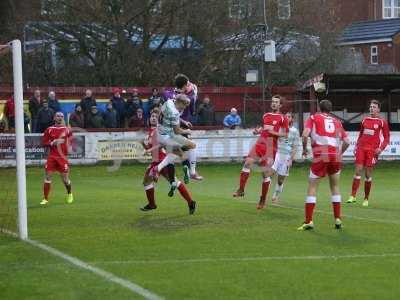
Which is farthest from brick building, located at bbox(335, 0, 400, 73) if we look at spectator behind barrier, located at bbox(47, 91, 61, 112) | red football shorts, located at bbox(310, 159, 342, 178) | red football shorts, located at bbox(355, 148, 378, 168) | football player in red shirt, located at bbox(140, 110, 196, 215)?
red football shorts, located at bbox(310, 159, 342, 178)

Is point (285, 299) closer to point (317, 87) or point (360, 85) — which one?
point (317, 87)

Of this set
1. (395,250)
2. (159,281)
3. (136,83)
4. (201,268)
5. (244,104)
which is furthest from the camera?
(136,83)

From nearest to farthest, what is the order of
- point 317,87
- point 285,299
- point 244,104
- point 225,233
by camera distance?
point 285,299, point 225,233, point 317,87, point 244,104

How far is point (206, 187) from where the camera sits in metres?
24.3

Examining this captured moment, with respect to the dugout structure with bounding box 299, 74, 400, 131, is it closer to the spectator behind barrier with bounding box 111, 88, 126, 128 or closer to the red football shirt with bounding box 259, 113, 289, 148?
the spectator behind barrier with bounding box 111, 88, 126, 128

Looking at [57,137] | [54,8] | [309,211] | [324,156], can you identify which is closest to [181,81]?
[324,156]

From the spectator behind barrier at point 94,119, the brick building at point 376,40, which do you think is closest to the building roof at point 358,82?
the spectator behind barrier at point 94,119

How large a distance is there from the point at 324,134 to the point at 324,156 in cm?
37

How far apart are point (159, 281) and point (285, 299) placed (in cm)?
154

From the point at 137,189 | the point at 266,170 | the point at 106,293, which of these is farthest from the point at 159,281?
the point at 137,189

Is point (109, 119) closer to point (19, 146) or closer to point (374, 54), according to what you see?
point (19, 146)

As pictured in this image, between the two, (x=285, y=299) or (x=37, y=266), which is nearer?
(x=285, y=299)

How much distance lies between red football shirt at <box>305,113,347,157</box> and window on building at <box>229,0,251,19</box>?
28.0m

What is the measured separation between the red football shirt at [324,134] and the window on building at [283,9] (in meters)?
31.2
